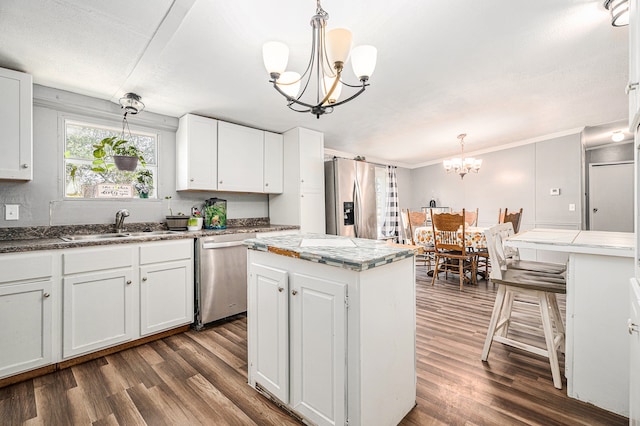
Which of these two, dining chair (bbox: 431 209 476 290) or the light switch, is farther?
dining chair (bbox: 431 209 476 290)

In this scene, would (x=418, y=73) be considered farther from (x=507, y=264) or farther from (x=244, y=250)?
(x=244, y=250)

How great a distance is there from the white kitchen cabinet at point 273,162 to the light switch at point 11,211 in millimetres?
2251

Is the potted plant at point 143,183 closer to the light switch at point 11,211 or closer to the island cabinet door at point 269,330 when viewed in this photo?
the light switch at point 11,211

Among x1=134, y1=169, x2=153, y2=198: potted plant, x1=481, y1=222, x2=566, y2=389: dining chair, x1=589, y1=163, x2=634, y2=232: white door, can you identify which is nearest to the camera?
x1=481, y1=222, x2=566, y2=389: dining chair

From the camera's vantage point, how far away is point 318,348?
1378 mm

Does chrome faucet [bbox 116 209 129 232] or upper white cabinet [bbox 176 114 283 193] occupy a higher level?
upper white cabinet [bbox 176 114 283 193]

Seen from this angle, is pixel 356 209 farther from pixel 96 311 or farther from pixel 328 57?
pixel 96 311

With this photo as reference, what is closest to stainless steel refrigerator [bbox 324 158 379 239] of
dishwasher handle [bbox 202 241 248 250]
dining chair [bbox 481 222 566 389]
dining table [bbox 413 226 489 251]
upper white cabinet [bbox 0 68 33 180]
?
dining table [bbox 413 226 489 251]

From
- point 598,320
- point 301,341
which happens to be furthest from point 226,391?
point 598,320

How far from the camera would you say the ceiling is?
1601 millimetres

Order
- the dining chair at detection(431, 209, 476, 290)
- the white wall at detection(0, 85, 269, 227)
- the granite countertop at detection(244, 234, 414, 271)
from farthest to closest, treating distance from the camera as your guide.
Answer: the dining chair at detection(431, 209, 476, 290) → the white wall at detection(0, 85, 269, 227) → the granite countertop at detection(244, 234, 414, 271)

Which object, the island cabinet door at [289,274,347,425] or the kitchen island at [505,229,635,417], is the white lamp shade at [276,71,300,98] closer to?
the island cabinet door at [289,274,347,425]

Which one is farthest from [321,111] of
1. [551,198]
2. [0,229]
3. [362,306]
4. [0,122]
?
[551,198]

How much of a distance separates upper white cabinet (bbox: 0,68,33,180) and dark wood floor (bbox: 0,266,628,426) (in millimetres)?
1502
